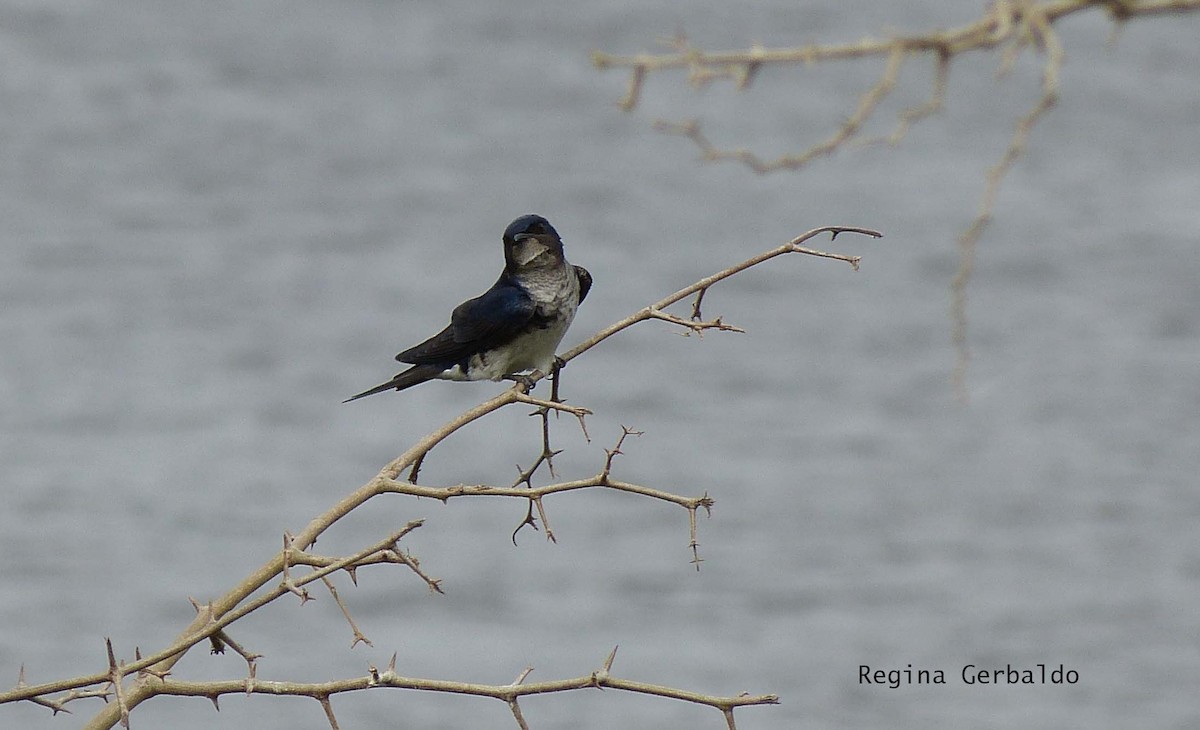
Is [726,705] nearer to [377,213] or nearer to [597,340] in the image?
[597,340]

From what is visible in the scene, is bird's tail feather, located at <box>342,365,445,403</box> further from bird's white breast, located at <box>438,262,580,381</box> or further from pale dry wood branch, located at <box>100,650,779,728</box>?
pale dry wood branch, located at <box>100,650,779,728</box>

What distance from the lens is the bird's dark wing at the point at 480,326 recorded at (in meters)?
6.50

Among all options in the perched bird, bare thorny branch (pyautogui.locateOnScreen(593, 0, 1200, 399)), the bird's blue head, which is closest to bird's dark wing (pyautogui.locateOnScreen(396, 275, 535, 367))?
the perched bird

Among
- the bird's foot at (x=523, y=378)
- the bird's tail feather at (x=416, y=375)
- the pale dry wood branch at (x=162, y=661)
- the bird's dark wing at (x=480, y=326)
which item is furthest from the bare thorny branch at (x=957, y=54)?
the bird's foot at (x=523, y=378)

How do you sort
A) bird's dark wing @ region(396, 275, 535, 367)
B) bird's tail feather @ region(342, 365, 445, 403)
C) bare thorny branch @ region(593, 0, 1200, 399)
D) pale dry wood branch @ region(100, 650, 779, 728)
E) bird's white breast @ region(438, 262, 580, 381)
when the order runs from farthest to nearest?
bird's white breast @ region(438, 262, 580, 381) → bird's dark wing @ region(396, 275, 535, 367) → bird's tail feather @ region(342, 365, 445, 403) → pale dry wood branch @ region(100, 650, 779, 728) → bare thorny branch @ region(593, 0, 1200, 399)

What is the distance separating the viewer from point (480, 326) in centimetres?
652

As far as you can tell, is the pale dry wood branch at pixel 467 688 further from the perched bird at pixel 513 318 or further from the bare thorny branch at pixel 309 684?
the perched bird at pixel 513 318

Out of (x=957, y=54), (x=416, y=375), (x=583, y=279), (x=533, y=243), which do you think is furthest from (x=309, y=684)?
(x=583, y=279)

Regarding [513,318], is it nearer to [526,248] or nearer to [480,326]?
[480,326]

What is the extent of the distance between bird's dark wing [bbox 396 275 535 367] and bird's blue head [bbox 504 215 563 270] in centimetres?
10

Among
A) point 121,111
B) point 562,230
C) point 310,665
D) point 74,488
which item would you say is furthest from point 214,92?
point 310,665

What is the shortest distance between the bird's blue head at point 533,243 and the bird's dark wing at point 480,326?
0.10 m

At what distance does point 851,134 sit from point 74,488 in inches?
684

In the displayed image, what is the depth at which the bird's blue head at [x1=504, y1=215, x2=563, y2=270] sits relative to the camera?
6.54 m
